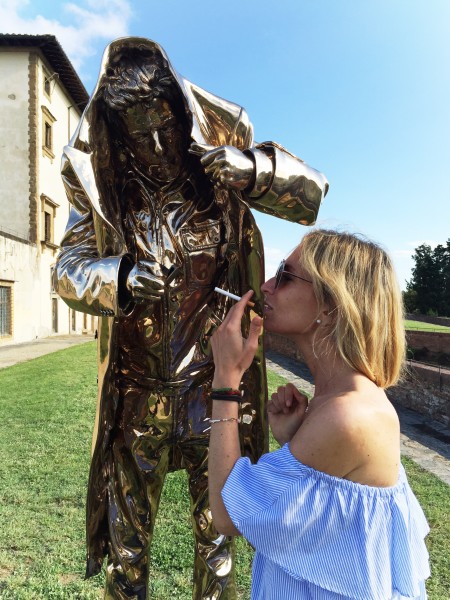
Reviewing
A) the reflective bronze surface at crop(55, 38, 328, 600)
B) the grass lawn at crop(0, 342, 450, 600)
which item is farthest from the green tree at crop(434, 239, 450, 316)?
the reflective bronze surface at crop(55, 38, 328, 600)

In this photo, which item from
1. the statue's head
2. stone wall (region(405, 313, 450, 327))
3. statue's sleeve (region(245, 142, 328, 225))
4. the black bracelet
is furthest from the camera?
stone wall (region(405, 313, 450, 327))

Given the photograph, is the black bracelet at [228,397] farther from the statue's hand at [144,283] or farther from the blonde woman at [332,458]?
the statue's hand at [144,283]

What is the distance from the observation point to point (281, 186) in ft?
5.15

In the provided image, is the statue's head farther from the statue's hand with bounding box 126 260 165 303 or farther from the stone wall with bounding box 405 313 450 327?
the stone wall with bounding box 405 313 450 327

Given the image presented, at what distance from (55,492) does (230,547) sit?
2892 mm

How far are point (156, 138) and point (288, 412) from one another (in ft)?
3.33

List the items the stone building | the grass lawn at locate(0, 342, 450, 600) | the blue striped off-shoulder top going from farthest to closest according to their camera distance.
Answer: the stone building
the grass lawn at locate(0, 342, 450, 600)
the blue striped off-shoulder top

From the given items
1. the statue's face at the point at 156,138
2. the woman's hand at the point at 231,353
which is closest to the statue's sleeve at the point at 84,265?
the statue's face at the point at 156,138

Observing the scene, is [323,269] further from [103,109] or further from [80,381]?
[80,381]

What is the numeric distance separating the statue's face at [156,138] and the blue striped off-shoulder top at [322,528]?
1.04 meters

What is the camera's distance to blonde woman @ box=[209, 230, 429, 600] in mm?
1155

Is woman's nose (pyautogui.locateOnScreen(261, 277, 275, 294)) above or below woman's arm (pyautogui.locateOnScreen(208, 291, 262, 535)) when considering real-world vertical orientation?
above

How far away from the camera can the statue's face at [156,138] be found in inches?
65.3

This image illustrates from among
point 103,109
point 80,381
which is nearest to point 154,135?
point 103,109
